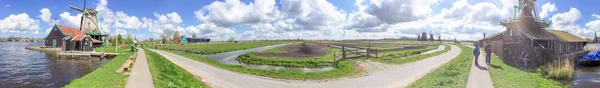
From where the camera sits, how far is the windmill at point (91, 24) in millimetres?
60156

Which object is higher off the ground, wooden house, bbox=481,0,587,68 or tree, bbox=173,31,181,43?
tree, bbox=173,31,181,43

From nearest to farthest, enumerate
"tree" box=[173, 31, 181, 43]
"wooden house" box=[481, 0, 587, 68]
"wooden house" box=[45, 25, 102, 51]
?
"wooden house" box=[481, 0, 587, 68], "wooden house" box=[45, 25, 102, 51], "tree" box=[173, 31, 181, 43]

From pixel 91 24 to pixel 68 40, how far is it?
2147 cm

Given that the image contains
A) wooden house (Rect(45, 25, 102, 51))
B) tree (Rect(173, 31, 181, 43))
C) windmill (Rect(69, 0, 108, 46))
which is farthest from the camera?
tree (Rect(173, 31, 181, 43))

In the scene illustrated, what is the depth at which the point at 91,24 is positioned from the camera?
6091 cm

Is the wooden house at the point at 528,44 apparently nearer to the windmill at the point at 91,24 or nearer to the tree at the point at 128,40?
the windmill at the point at 91,24

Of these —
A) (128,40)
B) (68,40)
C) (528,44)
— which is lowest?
(528,44)

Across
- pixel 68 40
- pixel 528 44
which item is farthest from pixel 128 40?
pixel 528 44

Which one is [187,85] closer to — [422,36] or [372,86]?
[372,86]

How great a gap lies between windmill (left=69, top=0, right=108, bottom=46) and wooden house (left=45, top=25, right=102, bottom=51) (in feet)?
6.41

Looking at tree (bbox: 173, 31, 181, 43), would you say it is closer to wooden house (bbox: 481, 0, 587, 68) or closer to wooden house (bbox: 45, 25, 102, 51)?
wooden house (bbox: 45, 25, 102, 51)

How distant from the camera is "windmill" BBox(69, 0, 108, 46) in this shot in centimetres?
6016

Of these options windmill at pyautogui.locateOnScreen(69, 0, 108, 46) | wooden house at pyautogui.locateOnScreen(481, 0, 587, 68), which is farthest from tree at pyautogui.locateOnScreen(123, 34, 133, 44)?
wooden house at pyautogui.locateOnScreen(481, 0, 587, 68)

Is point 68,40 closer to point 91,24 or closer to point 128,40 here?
point 91,24
